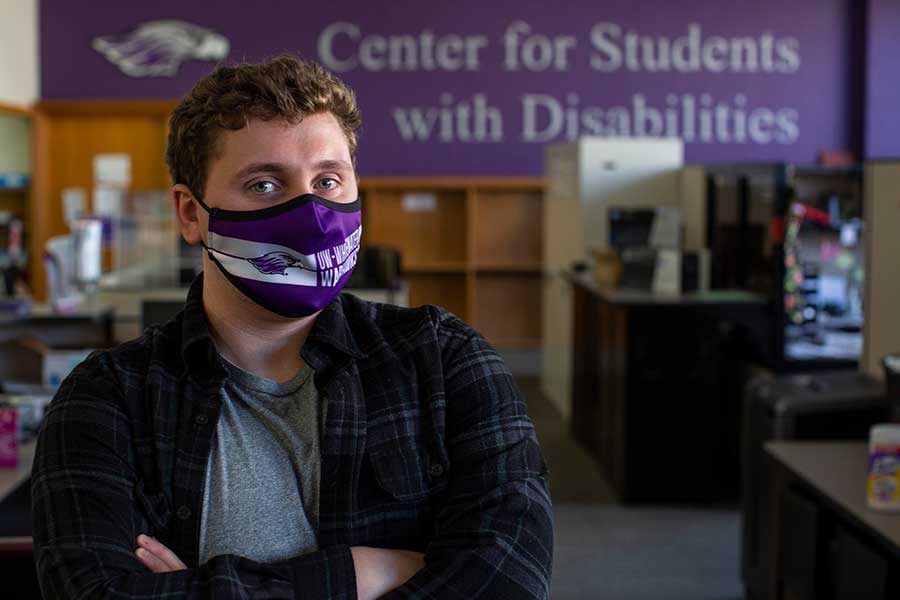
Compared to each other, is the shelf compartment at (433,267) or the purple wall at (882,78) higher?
the purple wall at (882,78)

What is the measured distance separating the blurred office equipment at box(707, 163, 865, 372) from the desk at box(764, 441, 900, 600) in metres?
2.25

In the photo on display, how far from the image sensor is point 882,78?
1005cm

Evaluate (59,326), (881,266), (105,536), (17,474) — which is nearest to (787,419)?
(881,266)

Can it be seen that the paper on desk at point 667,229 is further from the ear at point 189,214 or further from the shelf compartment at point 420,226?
the ear at point 189,214

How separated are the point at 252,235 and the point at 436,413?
342mm

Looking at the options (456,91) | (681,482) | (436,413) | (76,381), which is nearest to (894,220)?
(681,482)

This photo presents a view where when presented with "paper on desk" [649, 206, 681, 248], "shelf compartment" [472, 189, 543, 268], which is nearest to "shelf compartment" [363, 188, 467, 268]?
"shelf compartment" [472, 189, 543, 268]

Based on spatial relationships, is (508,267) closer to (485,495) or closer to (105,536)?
(485,495)

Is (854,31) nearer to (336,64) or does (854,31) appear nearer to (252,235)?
(336,64)

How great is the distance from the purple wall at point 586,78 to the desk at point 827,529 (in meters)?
7.00

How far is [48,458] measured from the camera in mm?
1475

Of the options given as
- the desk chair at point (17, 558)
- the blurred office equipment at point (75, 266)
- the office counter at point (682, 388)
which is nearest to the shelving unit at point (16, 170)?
the blurred office equipment at point (75, 266)

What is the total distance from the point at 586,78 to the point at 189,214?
9.02m

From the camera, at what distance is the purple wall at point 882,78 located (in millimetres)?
10031
